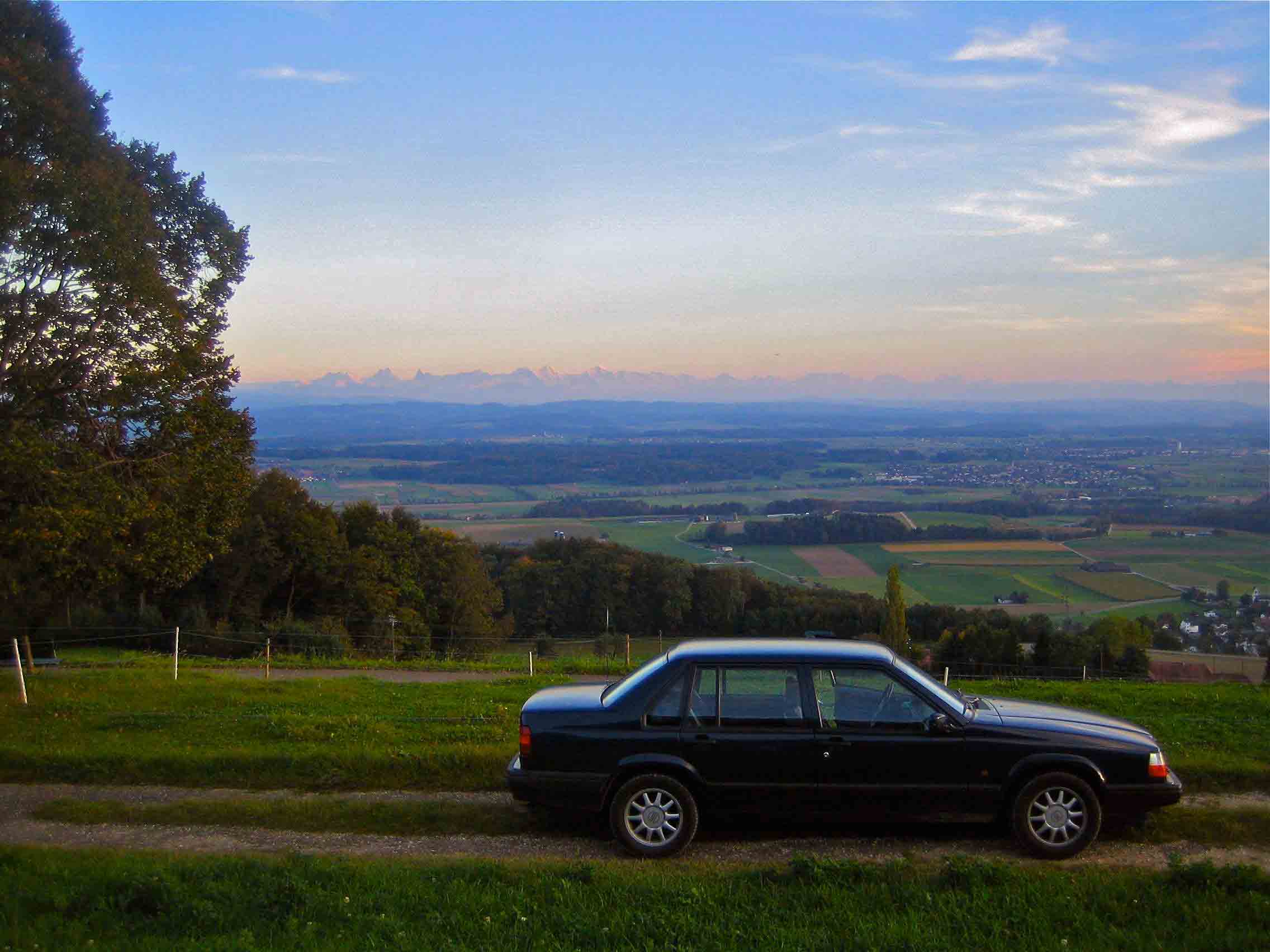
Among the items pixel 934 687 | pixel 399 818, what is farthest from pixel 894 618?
pixel 399 818

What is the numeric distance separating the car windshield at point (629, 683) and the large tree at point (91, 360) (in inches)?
283

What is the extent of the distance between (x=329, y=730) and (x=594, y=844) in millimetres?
4268

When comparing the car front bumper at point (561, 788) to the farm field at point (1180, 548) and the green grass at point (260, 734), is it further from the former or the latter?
the farm field at point (1180, 548)

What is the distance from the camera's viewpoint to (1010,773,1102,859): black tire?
21.4ft

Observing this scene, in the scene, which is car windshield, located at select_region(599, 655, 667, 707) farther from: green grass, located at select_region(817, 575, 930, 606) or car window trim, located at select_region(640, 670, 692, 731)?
green grass, located at select_region(817, 575, 930, 606)

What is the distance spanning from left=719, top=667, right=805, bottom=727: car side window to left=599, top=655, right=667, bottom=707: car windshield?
56cm

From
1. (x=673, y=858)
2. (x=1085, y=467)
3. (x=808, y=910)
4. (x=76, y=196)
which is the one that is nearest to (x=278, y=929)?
(x=673, y=858)

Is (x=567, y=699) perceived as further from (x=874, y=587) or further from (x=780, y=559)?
(x=780, y=559)

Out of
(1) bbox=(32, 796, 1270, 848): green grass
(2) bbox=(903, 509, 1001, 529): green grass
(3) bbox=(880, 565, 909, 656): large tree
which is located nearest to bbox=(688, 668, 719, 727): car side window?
(1) bbox=(32, 796, 1270, 848): green grass

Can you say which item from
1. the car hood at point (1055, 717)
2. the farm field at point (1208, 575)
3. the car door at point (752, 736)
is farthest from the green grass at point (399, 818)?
the farm field at point (1208, 575)

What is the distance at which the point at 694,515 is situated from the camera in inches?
2372

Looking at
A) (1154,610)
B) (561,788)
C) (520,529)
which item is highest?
(561,788)

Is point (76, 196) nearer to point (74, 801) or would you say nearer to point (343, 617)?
point (74, 801)

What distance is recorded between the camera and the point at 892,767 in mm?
6672
